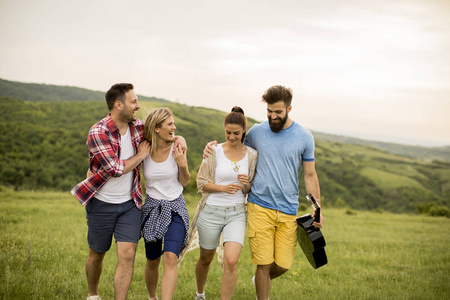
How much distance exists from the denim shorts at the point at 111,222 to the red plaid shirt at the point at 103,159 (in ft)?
0.43

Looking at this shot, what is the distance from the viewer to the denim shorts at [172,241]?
15.3ft

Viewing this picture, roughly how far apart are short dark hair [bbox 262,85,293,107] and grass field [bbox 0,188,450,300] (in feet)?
10.6

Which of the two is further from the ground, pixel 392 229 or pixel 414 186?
pixel 392 229

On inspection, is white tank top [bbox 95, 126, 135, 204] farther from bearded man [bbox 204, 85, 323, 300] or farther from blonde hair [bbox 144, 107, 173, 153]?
bearded man [bbox 204, 85, 323, 300]

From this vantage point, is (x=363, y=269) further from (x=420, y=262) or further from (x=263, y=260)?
(x=263, y=260)

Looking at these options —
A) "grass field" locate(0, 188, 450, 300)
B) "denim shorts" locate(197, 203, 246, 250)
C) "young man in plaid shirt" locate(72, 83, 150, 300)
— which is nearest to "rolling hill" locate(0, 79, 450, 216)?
"grass field" locate(0, 188, 450, 300)

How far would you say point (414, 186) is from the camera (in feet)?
314

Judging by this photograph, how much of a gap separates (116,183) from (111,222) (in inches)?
19.3

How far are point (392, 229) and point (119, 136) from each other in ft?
50.8

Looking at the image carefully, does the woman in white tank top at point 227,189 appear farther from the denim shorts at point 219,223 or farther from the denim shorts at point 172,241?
the denim shorts at point 172,241

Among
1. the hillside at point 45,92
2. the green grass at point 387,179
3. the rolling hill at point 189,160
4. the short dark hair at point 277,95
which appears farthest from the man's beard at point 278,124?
the green grass at point 387,179

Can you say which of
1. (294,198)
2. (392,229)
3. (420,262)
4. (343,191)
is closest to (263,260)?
(294,198)

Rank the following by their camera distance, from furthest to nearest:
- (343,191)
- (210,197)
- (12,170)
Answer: (343,191) → (12,170) → (210,197)

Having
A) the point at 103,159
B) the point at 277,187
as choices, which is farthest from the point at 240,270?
the point at 103,159
